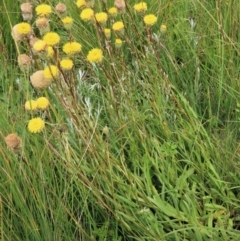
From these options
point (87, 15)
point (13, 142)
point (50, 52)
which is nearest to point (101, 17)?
point (87, 15)

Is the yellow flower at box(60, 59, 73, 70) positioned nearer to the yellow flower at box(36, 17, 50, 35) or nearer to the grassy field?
the grassy field

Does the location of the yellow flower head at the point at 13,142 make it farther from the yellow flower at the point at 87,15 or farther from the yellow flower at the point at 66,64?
the yellow flower at the point at 87,15

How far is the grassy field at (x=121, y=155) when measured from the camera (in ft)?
4.64

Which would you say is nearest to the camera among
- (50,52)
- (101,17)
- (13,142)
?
(13,142)

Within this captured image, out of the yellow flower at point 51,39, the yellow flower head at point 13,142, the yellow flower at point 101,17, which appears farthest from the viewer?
the yellow flower at point 101,17

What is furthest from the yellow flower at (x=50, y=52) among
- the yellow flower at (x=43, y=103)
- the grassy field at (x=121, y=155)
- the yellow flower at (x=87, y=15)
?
the yellow flower at (x=87, y=15)

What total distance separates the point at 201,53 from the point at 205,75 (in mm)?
113

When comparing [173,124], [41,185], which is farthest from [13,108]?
[173,124]

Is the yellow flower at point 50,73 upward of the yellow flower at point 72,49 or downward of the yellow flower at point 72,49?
upward

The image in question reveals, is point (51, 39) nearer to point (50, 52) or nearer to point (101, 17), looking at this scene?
point (50, 52)

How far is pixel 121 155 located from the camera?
5.28 feet

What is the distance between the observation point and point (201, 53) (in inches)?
83.1

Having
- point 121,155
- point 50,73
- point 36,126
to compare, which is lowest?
point 121,155

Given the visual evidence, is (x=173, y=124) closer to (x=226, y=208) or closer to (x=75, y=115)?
(x=226, y=208)
